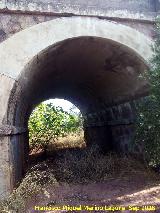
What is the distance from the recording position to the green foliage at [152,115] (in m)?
5.41

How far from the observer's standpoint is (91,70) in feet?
24.3

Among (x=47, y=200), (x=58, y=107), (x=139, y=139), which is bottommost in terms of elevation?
(x=47, y=200)

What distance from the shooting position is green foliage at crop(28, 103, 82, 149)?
483 inches

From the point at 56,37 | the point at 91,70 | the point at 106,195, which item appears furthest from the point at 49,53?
the point at 106,195

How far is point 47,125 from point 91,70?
18.0 feet

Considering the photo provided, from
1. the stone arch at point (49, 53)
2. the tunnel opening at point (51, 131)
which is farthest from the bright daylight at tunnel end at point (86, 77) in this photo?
the tunnel opening at point (51, 131)

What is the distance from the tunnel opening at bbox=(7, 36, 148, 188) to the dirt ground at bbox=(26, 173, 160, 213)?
80cm

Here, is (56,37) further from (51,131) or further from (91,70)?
(51,131)

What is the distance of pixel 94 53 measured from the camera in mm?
6387

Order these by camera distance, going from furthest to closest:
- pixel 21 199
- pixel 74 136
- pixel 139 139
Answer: pixel 74 136, pixel 139 139, pixel 21 199

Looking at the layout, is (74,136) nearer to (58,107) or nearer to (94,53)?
(58,107)

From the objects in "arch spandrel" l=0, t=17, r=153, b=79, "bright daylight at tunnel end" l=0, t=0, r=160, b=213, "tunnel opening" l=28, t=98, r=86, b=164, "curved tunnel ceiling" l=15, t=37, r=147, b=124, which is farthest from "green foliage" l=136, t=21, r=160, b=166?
"tunnel opening" l=28, t=98, r=86, b=164

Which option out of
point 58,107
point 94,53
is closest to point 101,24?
point 94,53

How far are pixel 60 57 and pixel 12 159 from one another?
7.44ft
